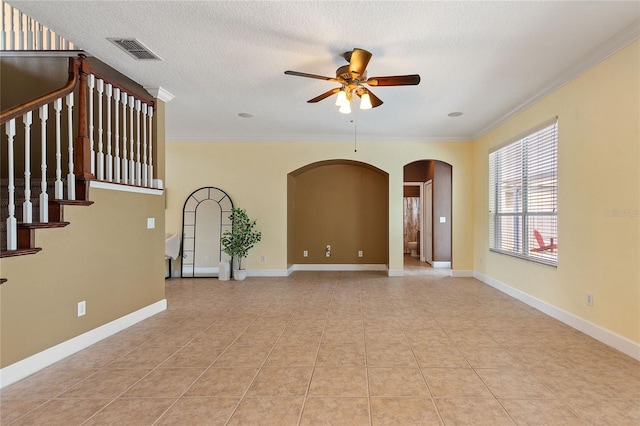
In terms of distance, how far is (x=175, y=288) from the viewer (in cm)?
534

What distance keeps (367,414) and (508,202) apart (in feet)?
13.8

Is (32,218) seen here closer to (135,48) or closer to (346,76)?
(135,48)

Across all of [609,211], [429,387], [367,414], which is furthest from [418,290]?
[367,414]

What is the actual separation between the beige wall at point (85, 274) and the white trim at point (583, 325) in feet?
15.2

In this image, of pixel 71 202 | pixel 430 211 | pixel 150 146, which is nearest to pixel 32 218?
pixel 71 202

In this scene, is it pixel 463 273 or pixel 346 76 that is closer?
pixel 346 76

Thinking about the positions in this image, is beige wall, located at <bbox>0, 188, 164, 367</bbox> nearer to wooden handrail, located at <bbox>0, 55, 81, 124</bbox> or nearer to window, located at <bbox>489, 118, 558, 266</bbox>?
wooden handrail, located at <bbox>0, 55, 81, 124</bbox>

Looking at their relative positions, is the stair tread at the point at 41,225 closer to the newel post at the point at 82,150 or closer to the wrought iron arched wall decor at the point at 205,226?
the newel post at the point at 82,150

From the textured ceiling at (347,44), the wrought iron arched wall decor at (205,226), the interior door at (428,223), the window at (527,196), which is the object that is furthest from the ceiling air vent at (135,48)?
the interior door at (428,223)

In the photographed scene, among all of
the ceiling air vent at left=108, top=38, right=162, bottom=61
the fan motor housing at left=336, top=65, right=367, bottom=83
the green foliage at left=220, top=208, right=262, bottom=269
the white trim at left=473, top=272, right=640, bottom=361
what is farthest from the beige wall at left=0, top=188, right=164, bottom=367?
the white trim at left=473, top=272, right=640, bottom=361

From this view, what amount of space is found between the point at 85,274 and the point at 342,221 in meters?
5.00

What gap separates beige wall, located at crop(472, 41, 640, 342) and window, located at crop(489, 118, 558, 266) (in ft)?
0.66

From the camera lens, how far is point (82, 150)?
300 centimetres

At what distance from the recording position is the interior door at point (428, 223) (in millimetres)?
8094
